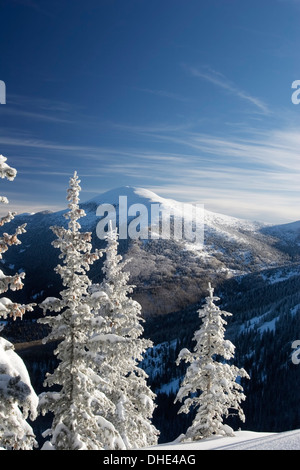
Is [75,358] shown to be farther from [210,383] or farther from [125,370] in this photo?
[210,383]

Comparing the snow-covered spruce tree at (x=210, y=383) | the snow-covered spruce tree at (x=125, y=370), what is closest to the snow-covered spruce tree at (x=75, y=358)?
the snow-covered spruce tree at (x=125, y=370)

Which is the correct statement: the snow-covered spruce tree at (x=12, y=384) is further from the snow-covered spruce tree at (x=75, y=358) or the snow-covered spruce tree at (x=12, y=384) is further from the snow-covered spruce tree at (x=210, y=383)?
the snow-covered spruce tree at (x=210, y=383)

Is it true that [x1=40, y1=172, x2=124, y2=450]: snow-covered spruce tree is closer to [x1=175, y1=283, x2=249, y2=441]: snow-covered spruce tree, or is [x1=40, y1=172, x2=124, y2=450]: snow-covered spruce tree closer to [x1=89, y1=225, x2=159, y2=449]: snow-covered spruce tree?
[x1=89, y1=225, x2=159, y2=449]: snow-covered spruce tree

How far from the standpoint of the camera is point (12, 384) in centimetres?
834

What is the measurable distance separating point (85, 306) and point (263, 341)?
163627mm

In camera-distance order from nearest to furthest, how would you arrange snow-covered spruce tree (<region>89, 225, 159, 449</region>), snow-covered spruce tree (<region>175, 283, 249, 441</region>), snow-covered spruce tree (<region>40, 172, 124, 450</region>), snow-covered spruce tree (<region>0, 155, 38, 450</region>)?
snow-covered spruce tree (<region>0, 155, 38, 450</region>), snow-covered spruce tree (<region>40, 172, 124, 450</region>), snow-covered spruce tree (<region>89, 225, 159, 449</region>), snow-covered spruce tree (<region>175, 283, 249, 441</region>)

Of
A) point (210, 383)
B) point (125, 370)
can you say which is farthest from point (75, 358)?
point (210, 383)

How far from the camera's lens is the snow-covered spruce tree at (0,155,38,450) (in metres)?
8.34

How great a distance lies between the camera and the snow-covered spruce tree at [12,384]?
8.34 meters

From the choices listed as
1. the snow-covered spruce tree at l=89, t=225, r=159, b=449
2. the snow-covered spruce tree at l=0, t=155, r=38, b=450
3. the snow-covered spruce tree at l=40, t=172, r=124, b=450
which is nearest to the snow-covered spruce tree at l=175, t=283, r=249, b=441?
the snow-covered spruce tree at l=89, t=225, r=159, b=449

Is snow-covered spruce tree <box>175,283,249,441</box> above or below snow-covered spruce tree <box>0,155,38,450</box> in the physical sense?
below

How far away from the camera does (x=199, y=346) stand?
782 inches

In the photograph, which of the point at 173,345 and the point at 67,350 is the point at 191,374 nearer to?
the point at 67,350

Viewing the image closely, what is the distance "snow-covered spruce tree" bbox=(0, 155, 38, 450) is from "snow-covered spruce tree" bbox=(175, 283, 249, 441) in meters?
11.6
